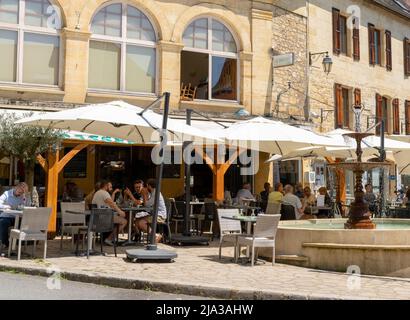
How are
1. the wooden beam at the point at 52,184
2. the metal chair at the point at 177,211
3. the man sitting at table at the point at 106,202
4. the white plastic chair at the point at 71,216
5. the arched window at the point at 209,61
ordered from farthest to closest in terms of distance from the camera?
the arched window at the point at 209,61, the metal chair at the point at 177,211, the wooden beam at the point at 52,184, the man sitting at table at the point at 106,202, the white plastic chair at the point at 71,216

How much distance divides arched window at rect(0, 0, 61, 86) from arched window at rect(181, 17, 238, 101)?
4.02 m

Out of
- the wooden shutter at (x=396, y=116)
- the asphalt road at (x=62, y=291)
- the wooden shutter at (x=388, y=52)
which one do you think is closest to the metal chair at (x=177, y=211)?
the asphalt road at (x=62, y=291)

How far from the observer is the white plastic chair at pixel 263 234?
900 centimetres

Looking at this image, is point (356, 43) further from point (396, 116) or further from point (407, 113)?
point (407, 113)

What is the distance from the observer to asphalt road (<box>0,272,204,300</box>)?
6.68 meters

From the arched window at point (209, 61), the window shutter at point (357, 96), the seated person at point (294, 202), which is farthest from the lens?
the window shutter at point (357, 96)

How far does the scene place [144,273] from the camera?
8.13 m

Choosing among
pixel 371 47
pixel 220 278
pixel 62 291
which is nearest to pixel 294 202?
pixel 220 278

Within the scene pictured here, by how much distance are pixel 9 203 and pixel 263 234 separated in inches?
189

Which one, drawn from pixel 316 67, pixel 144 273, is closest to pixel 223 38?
pixel 316 67

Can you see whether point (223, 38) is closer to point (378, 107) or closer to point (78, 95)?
point (78, 95)

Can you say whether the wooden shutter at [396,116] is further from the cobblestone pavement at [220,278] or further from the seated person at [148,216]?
the cobblestone pavement at [220,278]

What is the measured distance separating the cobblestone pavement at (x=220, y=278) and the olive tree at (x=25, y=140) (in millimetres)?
2424

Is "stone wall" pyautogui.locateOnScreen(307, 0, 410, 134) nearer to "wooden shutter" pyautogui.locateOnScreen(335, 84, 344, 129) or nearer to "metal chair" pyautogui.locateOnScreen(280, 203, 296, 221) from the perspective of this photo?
"wooden shutter" pyautogui.locateOnScreen(335, 84, 344, 129)
